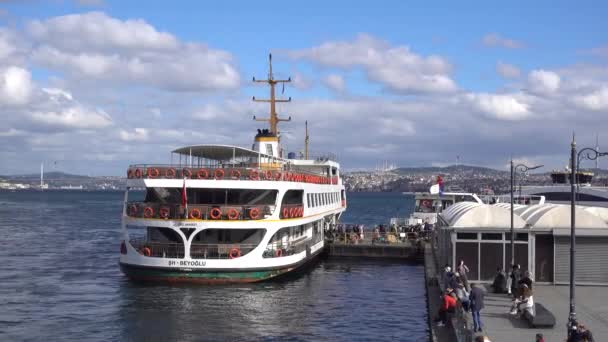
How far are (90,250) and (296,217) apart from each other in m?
23.7

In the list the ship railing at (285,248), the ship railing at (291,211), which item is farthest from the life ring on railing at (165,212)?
the ship railing at (291,211)

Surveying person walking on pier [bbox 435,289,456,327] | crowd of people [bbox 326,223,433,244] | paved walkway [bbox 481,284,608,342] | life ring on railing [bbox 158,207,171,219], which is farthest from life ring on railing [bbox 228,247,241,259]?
crowd of people [bbox 326,223,433,244]

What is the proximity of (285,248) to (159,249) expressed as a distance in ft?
19.8

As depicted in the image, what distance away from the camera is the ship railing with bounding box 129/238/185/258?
32.5 meters

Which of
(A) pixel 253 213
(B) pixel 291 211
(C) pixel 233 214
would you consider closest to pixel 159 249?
(C) pixel 233 214

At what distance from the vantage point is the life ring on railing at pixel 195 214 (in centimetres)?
3216

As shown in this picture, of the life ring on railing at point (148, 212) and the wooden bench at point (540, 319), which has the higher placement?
the life ring on railing at point (148, 212)

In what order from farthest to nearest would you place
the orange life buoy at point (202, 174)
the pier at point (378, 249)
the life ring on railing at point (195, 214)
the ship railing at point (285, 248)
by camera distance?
the pier at point (378, 249), the ship railing at point (285, 248), the orange life buoy at point (202, 174), the life ring on railing at point (195, 214)

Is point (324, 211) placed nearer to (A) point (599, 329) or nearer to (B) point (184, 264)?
(B) point (184, 264)

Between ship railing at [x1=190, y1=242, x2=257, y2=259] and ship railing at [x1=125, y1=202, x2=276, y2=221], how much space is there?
1256mm

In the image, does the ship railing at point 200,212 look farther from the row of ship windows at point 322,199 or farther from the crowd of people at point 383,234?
the crowd of people at point 383,234

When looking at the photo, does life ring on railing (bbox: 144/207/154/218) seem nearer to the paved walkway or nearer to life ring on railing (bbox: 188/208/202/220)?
life ring on railing (bbox: 188/208/202/220)

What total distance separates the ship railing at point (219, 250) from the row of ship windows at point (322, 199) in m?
8.60

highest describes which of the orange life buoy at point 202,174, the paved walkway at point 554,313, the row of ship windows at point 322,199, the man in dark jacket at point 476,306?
the orange life buoy at point 202,174
